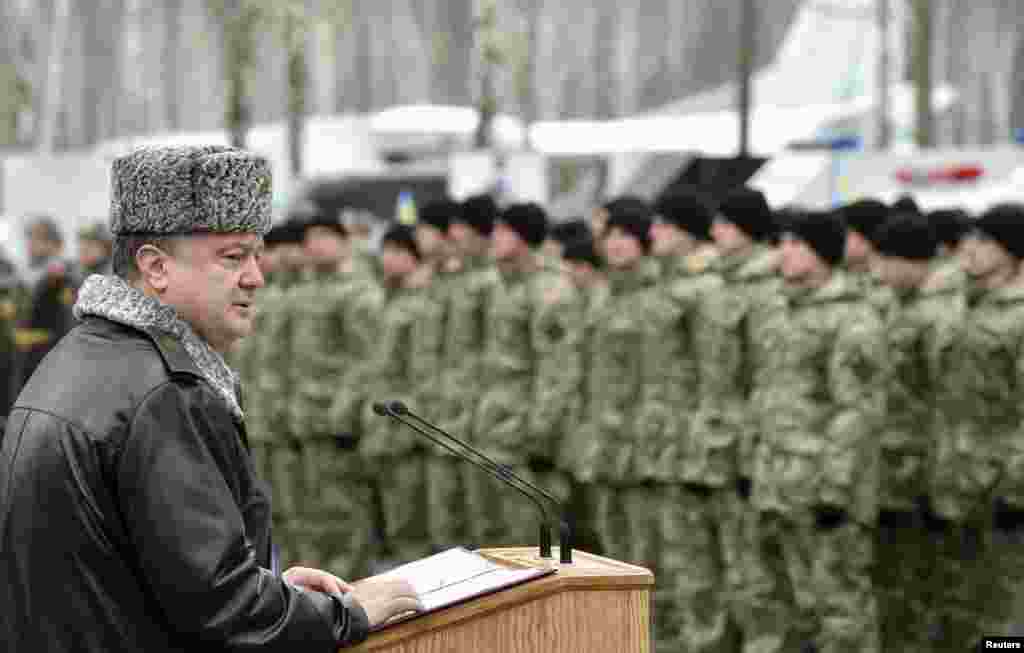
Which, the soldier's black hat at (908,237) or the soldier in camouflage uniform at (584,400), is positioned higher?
the soldier's black hat at (908,237)

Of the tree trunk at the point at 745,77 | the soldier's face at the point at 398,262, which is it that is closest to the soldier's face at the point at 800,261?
the soldier's face at the point at 398,262

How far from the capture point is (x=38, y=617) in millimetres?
2811

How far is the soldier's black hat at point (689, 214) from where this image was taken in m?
8.72

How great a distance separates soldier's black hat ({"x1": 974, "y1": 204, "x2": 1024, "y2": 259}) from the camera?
8.05 metres

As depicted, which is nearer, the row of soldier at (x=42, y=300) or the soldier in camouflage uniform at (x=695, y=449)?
the soldier in camouflage uniform at (x=695, y=449)

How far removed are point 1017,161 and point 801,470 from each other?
883 centimetres

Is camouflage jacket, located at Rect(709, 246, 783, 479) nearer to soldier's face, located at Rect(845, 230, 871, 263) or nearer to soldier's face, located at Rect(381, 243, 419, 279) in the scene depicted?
soldier's face, located at Rect(845, 230, 871, 263)

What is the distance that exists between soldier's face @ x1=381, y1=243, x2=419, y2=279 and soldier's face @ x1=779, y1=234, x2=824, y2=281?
3.18 meters

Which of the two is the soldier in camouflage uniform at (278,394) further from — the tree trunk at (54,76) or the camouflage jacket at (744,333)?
the tree trunk at (54,76)

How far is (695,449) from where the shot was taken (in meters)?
8.16

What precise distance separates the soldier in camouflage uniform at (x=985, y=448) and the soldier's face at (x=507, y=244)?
8.09 feet

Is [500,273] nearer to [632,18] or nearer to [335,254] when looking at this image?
[335,254]

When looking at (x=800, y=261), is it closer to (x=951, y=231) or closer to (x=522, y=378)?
(x=951, y=231)
